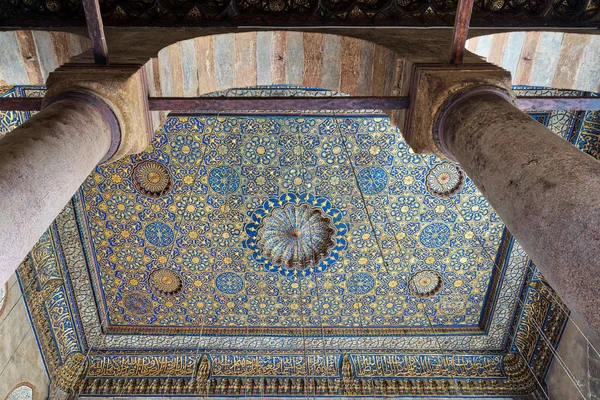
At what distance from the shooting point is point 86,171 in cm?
260

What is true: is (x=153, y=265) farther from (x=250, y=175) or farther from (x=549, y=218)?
(x=549, y=218)

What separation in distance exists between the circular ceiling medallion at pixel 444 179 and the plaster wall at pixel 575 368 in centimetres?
195

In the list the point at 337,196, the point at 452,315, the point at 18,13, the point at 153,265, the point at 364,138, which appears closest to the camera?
the point at 18,13

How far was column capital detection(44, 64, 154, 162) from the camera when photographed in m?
2.92

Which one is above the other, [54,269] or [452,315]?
[54,269]

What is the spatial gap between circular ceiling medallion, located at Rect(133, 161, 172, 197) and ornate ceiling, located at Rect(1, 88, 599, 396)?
0.05 feet

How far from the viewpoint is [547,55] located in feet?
13.0

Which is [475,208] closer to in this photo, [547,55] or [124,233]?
Result: [547,55]

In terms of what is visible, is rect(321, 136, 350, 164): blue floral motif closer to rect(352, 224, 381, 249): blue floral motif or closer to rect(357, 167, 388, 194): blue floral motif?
rect(357, 167, 388, 194): blue floral motif

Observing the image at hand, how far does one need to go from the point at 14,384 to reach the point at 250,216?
3.35m

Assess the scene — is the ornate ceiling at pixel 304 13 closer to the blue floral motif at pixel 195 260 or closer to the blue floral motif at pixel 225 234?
the blue floral motif at pixel 225 234

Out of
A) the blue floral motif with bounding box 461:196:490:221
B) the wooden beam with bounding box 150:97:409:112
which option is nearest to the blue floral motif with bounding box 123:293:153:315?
the wooden beam with bounding box 150:97:409:112

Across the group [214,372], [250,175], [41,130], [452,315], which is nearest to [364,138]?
[250,175]

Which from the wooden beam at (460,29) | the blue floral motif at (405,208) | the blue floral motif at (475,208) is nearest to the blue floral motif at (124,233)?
the blue floral motif at (405,208)
